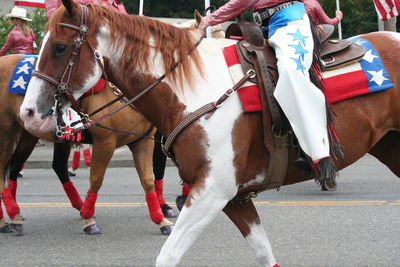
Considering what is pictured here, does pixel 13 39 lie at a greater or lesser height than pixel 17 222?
greater

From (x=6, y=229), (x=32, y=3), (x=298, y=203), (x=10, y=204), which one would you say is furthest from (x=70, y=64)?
(x=32, y=3)

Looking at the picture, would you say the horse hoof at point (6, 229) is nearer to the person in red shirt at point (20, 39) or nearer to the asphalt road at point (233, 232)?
the asphalt road at point (233, 232)

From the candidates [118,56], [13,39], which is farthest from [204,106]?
[13,39]

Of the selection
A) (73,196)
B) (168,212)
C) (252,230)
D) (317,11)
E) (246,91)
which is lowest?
(168,212)

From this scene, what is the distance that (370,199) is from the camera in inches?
352

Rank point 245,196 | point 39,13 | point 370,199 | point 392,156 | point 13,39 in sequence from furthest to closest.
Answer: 1. point 39,13
2. point 13,39
3. point 370,199
4. point 392,156
5. point 245,196

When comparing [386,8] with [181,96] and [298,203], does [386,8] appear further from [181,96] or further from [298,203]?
[181,96]

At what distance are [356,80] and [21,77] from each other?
4.32 meters

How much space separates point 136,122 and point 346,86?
119 inches

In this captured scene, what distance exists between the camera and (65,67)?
446 cm

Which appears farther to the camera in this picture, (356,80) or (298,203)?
(298,203)

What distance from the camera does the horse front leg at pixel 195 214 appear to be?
4.20 m

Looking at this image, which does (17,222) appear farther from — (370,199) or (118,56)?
(370,199)

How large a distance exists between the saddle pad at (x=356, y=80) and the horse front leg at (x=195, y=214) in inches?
37.4
